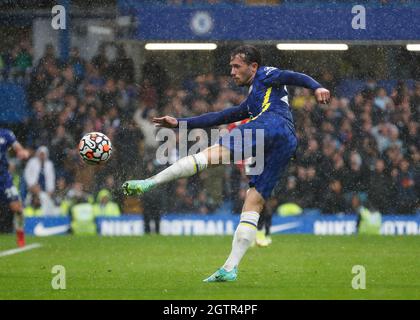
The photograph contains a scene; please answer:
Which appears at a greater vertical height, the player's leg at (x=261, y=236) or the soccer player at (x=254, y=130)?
the soccer player at (x=254, y=130)

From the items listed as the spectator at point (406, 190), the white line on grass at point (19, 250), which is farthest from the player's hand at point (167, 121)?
the spectator at point (406, 190)

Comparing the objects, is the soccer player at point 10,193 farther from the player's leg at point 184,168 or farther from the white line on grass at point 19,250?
the player's leg at point 184,168

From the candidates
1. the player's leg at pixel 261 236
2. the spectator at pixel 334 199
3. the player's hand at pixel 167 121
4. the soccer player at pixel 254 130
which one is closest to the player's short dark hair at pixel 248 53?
the soccer player at pixel 254 130

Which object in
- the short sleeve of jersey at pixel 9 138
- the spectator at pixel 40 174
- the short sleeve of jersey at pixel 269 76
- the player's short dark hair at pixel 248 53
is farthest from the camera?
the spectator at pixel 40 174

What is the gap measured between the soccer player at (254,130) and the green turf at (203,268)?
1.53ft

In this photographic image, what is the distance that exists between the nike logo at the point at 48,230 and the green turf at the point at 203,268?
127cm

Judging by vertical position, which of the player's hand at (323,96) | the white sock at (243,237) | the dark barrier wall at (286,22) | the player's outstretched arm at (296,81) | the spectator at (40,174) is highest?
the dark barrier wall at (286,22)

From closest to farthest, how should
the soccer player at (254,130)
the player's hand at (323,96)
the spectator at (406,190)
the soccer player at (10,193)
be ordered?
the player's hand at (323,96), the soccer player at (254,130), the soccer player at (10,193), the spectator at (406,190)

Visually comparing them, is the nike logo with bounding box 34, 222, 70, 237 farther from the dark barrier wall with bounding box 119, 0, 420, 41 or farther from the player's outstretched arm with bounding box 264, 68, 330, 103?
the player's outstretched arm with bounding box 264, 68, 330, 103

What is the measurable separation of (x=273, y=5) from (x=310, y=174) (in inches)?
124

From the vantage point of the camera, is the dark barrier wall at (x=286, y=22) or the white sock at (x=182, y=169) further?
the dark barrier wall at (x=286, y=22)

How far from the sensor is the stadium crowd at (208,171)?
17.3 metres

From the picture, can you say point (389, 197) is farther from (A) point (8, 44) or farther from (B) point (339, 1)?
(A) point (8, 44)

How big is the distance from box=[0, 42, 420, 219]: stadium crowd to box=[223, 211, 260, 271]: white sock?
26.8 ft
